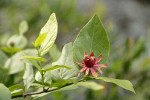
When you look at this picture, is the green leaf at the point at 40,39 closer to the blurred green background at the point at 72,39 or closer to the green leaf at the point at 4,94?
the green leaf at the point at 4,94

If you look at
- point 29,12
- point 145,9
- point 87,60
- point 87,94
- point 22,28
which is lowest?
point 87,94

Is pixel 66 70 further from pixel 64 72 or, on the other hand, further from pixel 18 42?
pixel 18 42

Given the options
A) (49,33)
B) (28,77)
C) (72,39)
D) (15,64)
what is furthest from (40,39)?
(72,39)

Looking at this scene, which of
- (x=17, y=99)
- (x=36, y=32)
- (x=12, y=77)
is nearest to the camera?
(x=17, y=99)

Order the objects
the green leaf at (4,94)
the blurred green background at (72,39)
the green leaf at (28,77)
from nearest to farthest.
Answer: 1. the green leaf at (4,94)
2. the green leaf at (28,77)
3. the blurred green background at (72,39)

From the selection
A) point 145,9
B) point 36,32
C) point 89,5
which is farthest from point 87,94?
point 145,9

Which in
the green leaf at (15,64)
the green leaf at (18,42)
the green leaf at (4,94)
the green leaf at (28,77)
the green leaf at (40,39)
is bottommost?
the green leaf at (4,94)

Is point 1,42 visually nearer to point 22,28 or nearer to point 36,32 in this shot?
point 36,32

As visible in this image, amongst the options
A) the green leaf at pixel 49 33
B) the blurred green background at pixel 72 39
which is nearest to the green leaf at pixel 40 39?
the green leaf at pixel 49 33
